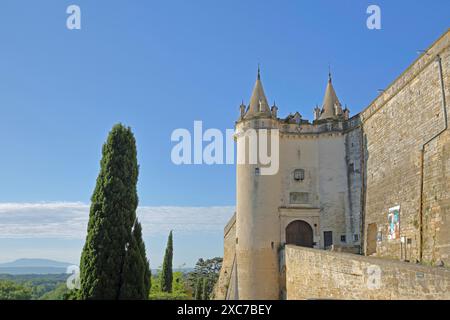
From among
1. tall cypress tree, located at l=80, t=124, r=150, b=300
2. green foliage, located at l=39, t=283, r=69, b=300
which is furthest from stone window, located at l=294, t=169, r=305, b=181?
green foliage, located at l=39, t=283, r=69, b=300

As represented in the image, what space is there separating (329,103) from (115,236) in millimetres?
21994

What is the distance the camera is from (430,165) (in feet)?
61.1

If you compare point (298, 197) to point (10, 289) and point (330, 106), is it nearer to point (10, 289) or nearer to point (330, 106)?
point (330, 106)

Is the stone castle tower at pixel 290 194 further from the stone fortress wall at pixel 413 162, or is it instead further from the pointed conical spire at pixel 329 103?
the stone fortress wall at pixel 413 162

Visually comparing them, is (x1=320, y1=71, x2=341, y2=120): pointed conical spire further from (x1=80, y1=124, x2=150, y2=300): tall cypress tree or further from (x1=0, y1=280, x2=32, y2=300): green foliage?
(x1=0, y1=280, x2=32, y2=300): green foliage

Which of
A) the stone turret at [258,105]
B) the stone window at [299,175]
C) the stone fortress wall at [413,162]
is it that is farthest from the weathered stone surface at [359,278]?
the stone turret at [258,105]

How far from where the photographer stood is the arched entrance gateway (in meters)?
28.8

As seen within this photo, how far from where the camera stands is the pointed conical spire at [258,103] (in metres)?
29.4

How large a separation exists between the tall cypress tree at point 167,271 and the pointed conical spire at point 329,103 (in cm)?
1897

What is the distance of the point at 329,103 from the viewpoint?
31.9 m
